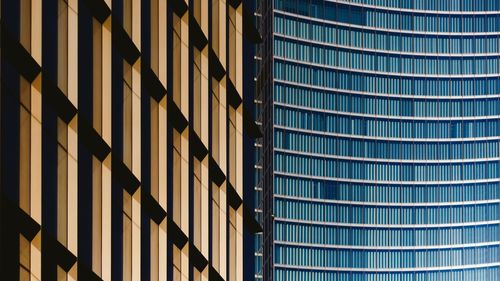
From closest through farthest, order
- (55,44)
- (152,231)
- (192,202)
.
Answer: (55,44), (152,231), (192,202)

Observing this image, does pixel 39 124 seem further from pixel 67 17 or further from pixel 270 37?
pixel 270 37

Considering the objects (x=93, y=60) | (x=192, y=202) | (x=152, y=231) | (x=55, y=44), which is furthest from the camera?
(x=192, y=202)

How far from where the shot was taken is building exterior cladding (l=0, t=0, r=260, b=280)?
25.2 meters

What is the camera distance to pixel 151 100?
3653 cm

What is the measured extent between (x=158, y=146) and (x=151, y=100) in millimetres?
1251

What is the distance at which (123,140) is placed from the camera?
3294 centimetres

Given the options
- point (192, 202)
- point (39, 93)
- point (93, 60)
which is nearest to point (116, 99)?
point (93, 60)

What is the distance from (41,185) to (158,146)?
11.0 m

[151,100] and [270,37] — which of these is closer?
[151,100]

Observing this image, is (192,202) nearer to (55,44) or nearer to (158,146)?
(158,146)

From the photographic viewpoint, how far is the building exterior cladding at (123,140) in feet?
82.6

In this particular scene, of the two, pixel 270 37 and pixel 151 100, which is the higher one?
pixel 270 37

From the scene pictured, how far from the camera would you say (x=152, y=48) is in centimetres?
3638

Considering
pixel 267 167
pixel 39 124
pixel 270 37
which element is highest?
pixel 270 37
